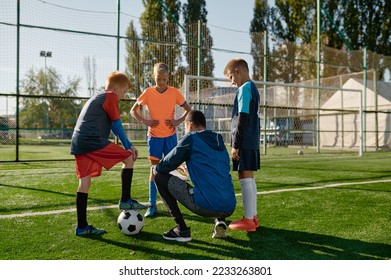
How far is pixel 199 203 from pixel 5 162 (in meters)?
7.93

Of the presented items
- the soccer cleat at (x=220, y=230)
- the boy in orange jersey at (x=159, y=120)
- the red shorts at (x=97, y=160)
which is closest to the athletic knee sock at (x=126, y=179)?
the red shorts at (x=97, y=160)

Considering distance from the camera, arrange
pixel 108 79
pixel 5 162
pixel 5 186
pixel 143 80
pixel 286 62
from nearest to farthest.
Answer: pixel 108 79
pixel 5 186
pixel 5 162
pixel 143 80
pixel 286 62

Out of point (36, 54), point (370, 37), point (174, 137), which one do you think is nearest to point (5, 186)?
point (174, 137)

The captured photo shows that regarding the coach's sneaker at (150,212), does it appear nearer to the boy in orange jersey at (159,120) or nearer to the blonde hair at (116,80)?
the boy in orange jersey at (159,120)

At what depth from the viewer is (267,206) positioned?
4586mm

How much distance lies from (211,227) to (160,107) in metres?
1.48

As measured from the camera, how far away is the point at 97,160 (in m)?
Answer: 3.37

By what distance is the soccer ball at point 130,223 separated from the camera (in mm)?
3291

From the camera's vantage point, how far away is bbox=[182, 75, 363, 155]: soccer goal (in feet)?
40.7

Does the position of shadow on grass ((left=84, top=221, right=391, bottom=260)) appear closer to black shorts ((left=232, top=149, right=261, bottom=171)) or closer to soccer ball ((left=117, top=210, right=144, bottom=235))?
soccer ball ((left=117, top=210, right=144, bottom=235))

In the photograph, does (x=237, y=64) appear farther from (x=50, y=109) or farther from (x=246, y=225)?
(x=50, y=109)

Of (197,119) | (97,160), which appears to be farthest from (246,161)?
(97,160)

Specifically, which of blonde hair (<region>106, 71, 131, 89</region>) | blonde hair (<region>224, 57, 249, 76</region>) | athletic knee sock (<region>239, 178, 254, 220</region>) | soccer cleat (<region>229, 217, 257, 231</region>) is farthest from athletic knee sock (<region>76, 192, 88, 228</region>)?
blonde hair (<region>224, 57, 249, 76</region>)
